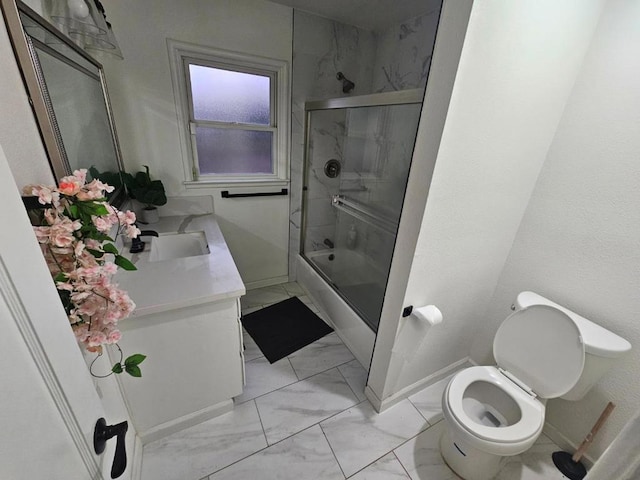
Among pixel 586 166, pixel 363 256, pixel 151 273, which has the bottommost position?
pixel 363 256

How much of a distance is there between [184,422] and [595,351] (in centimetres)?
195

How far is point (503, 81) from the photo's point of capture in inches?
38.7

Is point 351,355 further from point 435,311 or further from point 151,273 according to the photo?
point 151,273

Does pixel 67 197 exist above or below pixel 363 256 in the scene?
above

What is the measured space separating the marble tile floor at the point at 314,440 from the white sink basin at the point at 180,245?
34.3 inches

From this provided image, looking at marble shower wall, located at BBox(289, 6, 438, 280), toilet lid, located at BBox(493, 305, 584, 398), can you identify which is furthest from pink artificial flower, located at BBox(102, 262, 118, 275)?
marble shower wall, located at BBox(289, 6, 438, 280)

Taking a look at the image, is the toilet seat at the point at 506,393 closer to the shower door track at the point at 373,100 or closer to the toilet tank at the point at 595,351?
the toilet tank at the point at 595,351

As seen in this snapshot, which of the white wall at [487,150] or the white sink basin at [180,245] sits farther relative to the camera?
the white sink basin at [180,245]

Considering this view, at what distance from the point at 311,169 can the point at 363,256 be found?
3.05ft

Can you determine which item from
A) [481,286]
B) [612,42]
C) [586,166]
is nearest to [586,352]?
[481,286]

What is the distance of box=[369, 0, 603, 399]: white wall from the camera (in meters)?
0.92

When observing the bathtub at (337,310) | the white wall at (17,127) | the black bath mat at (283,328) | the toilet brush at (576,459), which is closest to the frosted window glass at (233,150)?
the bathtub at (337,310)

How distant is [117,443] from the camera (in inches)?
22.0

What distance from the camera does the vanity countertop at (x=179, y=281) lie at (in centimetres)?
107
